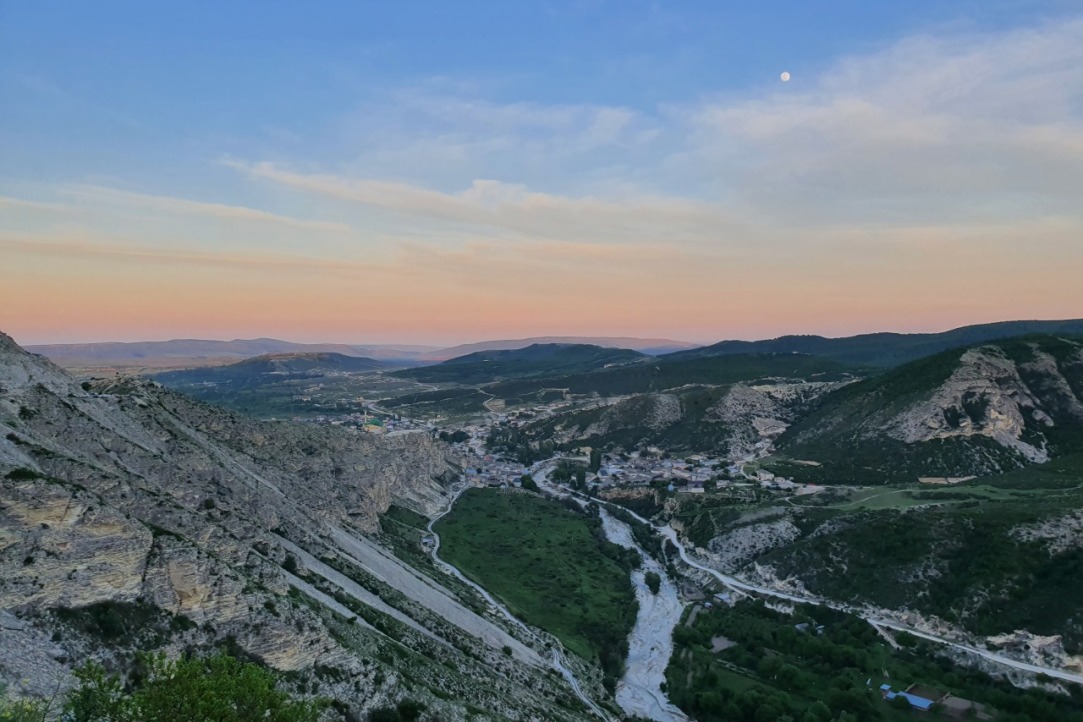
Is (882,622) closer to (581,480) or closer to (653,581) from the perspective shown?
(653,581)

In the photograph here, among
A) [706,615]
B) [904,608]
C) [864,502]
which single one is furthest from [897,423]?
[706,615]

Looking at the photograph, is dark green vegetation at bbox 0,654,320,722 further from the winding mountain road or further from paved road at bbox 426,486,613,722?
the winding mountain road

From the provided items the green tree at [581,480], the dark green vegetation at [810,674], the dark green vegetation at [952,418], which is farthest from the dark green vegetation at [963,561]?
the green tree at [581,480]

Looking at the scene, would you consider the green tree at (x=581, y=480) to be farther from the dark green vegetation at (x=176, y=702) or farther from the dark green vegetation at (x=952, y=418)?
the dark green vegetation at (x=176, y=702)

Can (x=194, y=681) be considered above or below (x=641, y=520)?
above

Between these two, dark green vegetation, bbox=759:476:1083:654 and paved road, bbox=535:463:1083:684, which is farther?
dark green vegetation, bbox=759:476:1083:654

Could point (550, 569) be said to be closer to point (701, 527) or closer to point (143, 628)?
point (701, 527)

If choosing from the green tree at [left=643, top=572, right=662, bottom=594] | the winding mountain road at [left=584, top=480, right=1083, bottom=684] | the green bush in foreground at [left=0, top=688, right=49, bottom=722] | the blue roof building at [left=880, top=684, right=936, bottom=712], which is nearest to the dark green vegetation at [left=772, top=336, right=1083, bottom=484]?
the winding mountain road at [left=584, top=480, right=1083, bottom=684]

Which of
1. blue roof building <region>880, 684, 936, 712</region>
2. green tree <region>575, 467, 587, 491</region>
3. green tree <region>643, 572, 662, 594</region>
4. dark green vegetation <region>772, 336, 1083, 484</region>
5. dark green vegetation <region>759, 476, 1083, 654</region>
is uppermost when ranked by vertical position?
dark green vegetation <region>772, 336, 1083, 484</region>
